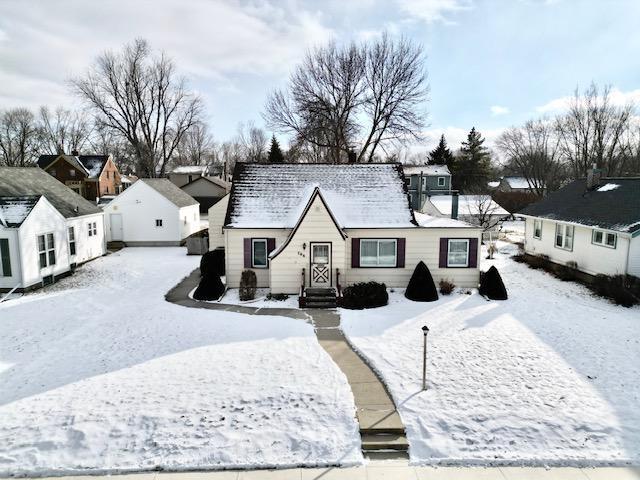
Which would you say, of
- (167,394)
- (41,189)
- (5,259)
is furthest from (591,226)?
(41,189)

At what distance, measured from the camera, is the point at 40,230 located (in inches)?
768

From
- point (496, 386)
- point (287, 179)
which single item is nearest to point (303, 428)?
point (496, 386)

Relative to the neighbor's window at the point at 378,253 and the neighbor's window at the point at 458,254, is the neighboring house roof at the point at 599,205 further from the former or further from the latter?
the neighbor's window at the point at 378,253

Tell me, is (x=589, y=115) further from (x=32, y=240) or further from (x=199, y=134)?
(x=199, y=134)

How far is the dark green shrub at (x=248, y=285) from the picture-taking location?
56.7 feet

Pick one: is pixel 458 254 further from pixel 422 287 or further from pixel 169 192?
pixel 169 192

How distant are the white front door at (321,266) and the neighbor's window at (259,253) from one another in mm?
2400

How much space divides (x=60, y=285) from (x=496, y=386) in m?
19.6

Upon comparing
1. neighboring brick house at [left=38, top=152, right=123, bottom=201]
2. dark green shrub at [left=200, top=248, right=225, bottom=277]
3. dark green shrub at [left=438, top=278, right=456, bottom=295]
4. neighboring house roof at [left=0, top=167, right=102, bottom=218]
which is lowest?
dark green shrub at [left=438, top=278, right=456, bottom=295]

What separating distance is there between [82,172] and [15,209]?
39.8 meters

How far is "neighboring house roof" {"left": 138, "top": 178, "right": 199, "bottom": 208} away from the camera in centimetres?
3141

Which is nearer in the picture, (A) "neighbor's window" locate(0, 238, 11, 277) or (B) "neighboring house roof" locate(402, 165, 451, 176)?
(A) "neighbor's window" locate(0, 238, 11, 277)

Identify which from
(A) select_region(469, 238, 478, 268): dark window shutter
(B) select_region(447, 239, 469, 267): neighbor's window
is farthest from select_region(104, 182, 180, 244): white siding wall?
(A) select_region(469, 238, 478, 268): dark window shutter

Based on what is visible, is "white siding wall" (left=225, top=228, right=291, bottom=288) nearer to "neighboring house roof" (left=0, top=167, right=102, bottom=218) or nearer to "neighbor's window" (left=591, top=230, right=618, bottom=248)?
"neighboring house roof" (left=0, top=167, right=102, bottom=218)
